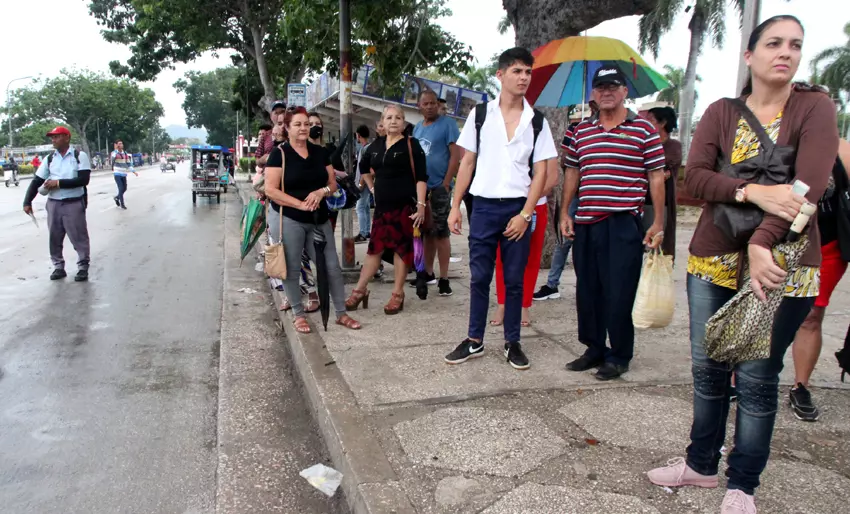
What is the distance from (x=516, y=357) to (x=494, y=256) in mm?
679

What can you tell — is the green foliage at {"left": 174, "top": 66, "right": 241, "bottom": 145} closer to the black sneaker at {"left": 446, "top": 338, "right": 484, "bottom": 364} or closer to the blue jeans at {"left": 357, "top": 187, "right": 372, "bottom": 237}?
the blue jeans at {"left": 357, "top": 187, "right": 372, "bottom": 237}

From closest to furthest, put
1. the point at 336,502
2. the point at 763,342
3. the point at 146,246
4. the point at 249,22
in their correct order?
the point at 763,342, the point at 336,502, the point at 146,246, the point at 249,22

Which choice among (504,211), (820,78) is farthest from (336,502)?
(820,78)

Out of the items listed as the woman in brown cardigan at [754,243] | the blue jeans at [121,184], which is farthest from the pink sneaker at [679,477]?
the blue jeans at [121,184]

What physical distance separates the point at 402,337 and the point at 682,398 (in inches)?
80.2

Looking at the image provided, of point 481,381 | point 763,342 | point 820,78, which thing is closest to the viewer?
point 763,342

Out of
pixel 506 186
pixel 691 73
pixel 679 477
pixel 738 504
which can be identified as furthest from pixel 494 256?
pixel 691 73

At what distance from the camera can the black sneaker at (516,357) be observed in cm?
391

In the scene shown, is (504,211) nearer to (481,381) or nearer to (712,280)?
(481,381)

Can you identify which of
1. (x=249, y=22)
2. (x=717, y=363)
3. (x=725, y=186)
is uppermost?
(x=249, y=22)

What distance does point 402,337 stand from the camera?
4641mm

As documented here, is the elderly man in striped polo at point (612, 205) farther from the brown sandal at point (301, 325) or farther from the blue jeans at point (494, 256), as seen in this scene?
the brown sandal at point (301, 325)

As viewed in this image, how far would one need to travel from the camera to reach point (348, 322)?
4879 millimetres

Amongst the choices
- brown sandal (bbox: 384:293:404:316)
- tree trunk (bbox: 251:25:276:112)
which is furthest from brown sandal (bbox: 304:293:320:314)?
tree trunk (bbox: 251:25:276:112)
